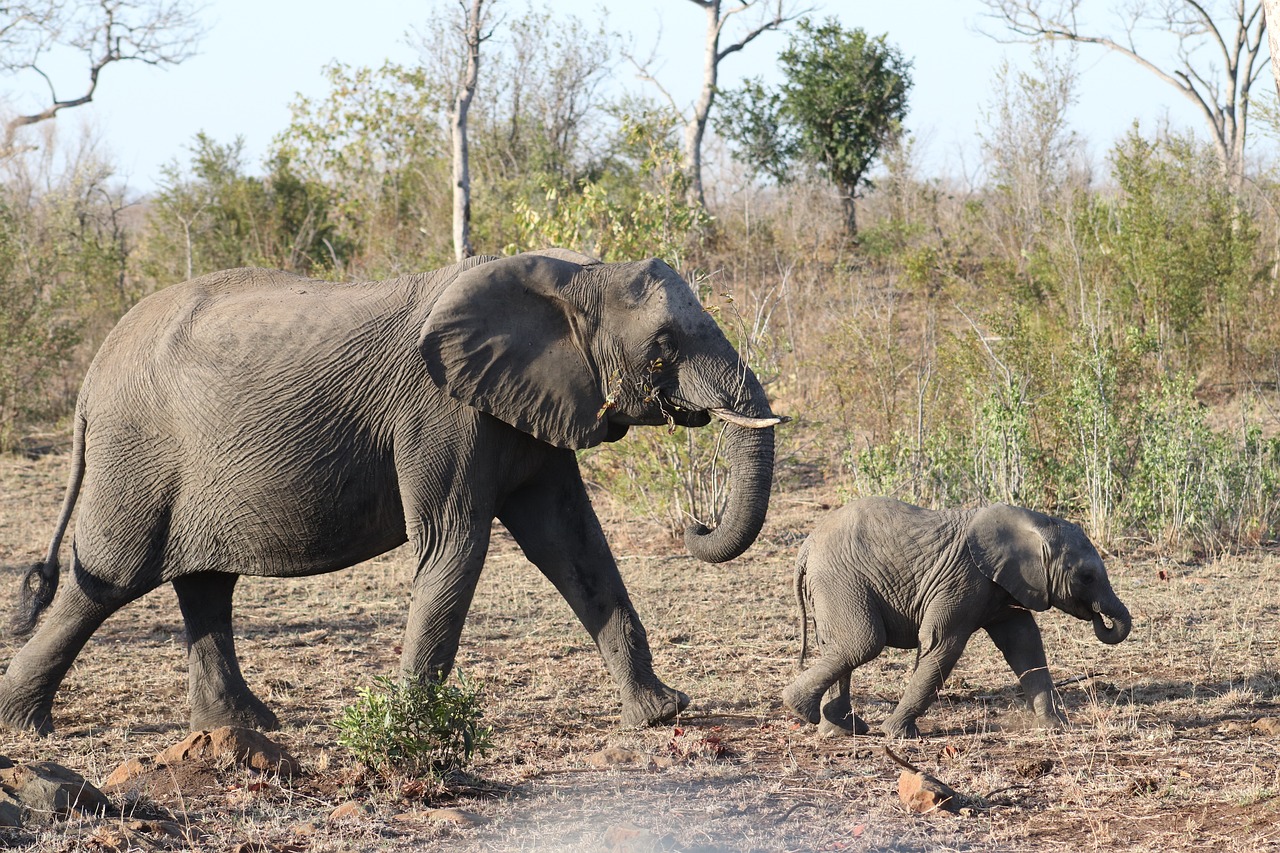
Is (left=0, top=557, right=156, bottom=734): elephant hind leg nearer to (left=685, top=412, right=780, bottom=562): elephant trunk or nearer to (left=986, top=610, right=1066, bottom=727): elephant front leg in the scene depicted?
(left=685, top=412, right=780, bottom=562): elephant trunk

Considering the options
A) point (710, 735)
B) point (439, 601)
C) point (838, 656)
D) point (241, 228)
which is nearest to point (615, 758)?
point (710, 735)

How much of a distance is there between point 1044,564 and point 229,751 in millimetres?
3431

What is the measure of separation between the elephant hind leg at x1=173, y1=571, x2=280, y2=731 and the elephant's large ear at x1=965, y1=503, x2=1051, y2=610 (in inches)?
130

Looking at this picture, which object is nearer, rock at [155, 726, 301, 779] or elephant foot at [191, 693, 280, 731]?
rock at [155, 726, 301, 779]

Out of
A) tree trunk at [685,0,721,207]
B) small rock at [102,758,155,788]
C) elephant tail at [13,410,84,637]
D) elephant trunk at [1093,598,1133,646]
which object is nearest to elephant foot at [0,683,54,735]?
elephant tail at [13,410,84,637]

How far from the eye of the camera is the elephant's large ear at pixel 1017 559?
19.3ft

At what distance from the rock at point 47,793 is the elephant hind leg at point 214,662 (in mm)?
1515

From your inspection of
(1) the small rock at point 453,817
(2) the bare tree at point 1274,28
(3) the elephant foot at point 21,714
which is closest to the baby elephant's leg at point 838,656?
(1) the small rock at point 453,817

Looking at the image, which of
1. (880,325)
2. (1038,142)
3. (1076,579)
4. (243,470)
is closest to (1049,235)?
(880,325)

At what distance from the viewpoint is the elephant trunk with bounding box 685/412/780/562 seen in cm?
Answer: 562

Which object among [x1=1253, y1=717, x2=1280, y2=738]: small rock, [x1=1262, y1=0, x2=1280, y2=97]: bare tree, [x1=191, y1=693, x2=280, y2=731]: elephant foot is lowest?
[x1=191, y1=693, x2=280, y2=731]: elephant foot

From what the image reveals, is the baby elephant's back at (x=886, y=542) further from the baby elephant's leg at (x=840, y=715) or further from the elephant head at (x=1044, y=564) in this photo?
the baby elephant's leg at (x=840, y=715)

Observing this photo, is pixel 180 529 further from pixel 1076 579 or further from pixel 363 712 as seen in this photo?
pixel 1076 579

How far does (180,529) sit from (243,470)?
0.44 m
